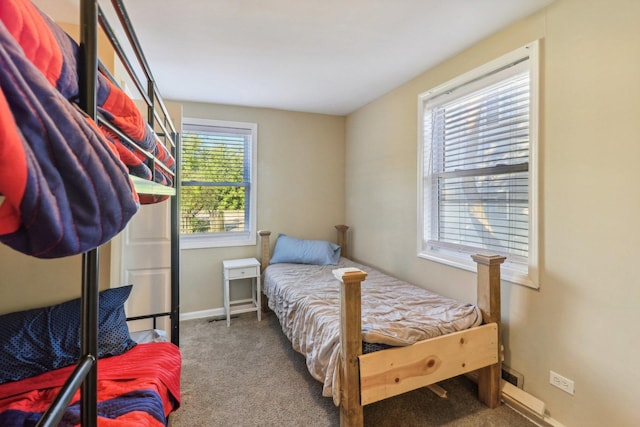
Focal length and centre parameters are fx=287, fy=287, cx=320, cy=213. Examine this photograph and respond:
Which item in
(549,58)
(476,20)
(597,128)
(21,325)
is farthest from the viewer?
(476,20)

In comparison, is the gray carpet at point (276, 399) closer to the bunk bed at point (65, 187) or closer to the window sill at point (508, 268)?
the bunk bed at point (65, 187)

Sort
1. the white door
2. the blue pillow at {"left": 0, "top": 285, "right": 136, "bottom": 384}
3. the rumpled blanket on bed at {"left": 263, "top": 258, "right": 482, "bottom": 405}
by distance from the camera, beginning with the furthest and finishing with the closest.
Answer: the white door → the rumpled blanket on bed at {"left": 263, "top": 258, "right": 482, "bottom": 405} → the blue pillow at {"left": 0, "top": 285, "right": 136, "bottom": 384}

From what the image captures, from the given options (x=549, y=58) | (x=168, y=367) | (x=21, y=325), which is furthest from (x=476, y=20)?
(x=21, y=325)

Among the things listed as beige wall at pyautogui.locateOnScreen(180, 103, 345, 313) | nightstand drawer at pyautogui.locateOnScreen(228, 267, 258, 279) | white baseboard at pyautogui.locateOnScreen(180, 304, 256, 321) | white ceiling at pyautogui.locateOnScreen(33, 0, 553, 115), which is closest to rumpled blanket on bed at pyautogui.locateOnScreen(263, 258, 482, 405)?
nightstand drawer at pyautogui.locateOnScreen(228, 267, 258, 279)

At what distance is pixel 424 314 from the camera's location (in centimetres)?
183

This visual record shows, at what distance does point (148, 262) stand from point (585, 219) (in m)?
2.82

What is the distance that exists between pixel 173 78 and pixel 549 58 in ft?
9.37

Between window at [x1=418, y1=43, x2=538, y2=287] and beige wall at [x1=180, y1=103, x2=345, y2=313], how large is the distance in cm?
145

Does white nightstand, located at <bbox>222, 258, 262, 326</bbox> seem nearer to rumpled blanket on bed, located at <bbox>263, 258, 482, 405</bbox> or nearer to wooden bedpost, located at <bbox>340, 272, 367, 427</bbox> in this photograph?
rumpled blanket on bed, located at <bbox>263, 258, 482, 405</bbox>

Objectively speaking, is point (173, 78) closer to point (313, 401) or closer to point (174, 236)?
point (174, 236)

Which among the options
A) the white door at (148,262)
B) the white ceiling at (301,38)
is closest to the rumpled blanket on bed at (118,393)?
the white door at (148,262)

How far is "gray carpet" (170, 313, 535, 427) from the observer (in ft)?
5.55

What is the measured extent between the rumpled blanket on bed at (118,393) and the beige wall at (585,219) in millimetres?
2056

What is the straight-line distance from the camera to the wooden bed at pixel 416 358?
143 cm
